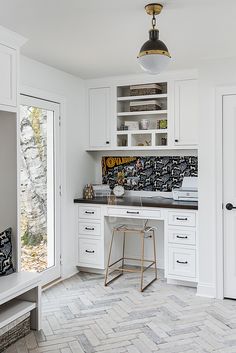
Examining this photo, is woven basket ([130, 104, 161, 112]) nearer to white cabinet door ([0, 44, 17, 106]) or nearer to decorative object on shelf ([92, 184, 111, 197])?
decorative object on shelf ([92, 184, 111, 197])

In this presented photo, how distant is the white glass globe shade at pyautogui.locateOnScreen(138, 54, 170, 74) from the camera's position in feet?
8.39

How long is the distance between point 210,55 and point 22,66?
6.22 feet

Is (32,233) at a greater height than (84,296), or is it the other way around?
(32,233)

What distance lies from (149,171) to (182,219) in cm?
101

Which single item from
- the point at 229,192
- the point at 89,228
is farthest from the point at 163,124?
the point at 89,228

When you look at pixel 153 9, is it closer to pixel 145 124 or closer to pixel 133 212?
pixel 145 124

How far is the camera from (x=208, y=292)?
4031 mm

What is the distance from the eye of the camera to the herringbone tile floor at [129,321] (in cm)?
298

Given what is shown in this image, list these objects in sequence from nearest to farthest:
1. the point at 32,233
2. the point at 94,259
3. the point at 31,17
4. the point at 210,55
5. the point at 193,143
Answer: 1. the point at 31,17
2. the point at 210,55
3. the point at 32,233
4. the point at 193,143
5. the point at 94,259

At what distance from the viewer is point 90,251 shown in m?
4.79

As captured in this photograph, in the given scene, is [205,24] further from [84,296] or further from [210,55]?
[84,296]

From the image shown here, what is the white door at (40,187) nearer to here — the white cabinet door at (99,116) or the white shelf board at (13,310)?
the white cabinet door at (99,116)

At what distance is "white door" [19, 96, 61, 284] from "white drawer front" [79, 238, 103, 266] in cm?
37

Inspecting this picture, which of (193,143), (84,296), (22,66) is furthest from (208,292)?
(22,66)
